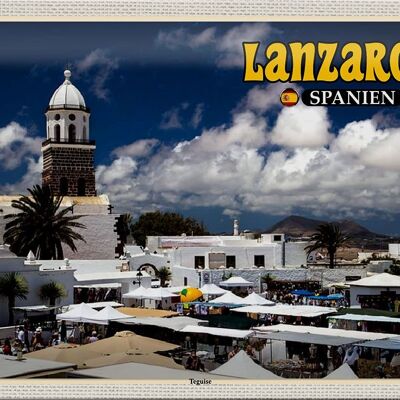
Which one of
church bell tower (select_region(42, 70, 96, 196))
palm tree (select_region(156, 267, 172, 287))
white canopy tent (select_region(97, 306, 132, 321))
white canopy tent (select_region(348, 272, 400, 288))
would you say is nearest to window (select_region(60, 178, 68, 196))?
church bell tower (select_region(42, 70, 96, 196))

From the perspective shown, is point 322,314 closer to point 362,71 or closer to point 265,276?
point 362,71

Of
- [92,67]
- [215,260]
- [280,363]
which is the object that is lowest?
[280,363]

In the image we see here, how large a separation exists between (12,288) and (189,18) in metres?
9.98

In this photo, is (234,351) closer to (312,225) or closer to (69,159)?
(312,225)

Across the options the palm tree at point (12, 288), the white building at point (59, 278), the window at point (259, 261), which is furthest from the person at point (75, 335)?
the window at point (259, 261)

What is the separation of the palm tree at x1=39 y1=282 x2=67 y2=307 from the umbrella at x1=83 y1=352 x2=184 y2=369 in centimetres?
756

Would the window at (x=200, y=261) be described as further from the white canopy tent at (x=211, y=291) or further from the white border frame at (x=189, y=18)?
the white border frame at (x=189, y=18)

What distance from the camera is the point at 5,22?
29.5 feet

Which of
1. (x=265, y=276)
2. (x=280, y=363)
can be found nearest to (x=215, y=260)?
(x=265, y=276)

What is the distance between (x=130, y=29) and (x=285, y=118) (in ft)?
8.73

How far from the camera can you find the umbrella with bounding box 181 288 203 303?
21.8m

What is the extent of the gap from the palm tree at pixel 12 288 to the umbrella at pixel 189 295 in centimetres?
583

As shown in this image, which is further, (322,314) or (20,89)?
(322,314)

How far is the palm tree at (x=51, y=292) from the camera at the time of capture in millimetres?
18141
